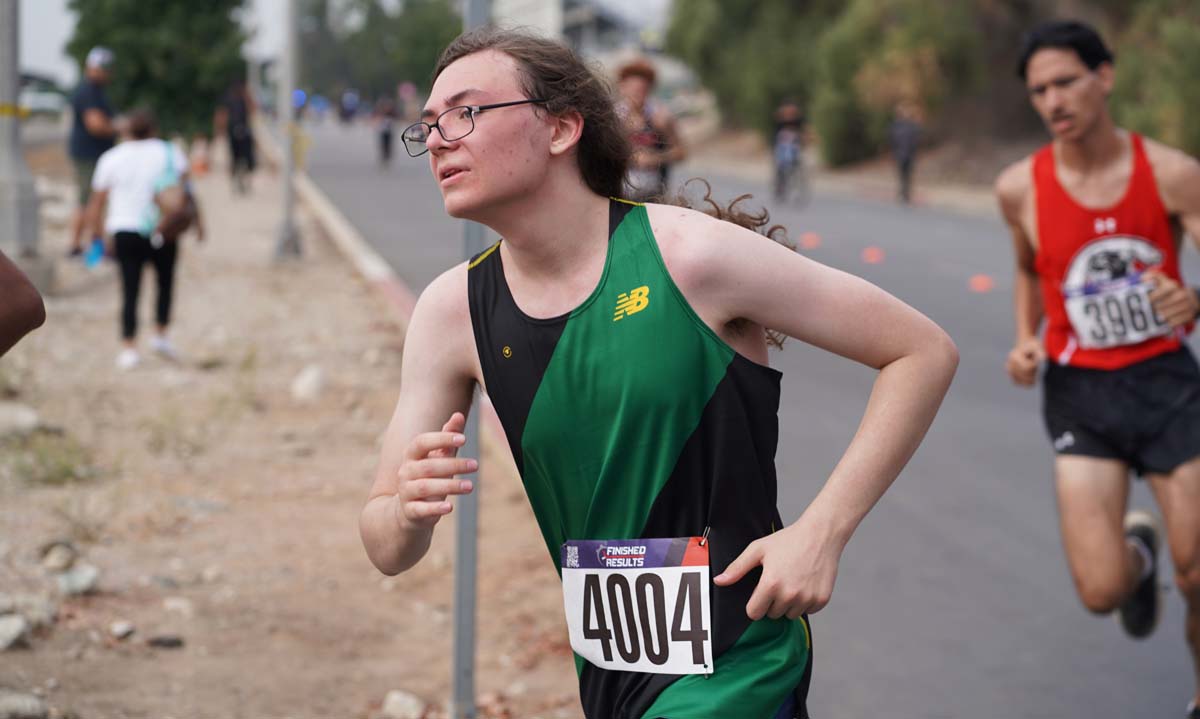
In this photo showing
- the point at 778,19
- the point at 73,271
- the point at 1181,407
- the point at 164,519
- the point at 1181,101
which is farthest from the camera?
the point at 778,19

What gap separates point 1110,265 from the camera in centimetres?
498

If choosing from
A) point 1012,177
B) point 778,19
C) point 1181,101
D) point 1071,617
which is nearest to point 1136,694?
point 1071,617

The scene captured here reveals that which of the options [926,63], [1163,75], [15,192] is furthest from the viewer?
[926,63]

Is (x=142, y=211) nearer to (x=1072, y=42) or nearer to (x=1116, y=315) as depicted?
(x=1072, y=42)

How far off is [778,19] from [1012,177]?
47865mm

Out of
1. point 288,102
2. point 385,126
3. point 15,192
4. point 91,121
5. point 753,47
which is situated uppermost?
point 753,47

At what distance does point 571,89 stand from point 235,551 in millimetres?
4757

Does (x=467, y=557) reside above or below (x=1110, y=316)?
below

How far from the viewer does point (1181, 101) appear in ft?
92.1

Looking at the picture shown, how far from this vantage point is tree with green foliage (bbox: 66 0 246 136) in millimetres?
25531

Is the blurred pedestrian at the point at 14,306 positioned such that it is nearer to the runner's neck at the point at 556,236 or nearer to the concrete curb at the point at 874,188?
the runner's neck at the point at 556,236

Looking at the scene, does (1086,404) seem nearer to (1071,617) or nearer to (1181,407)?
(1181,407)

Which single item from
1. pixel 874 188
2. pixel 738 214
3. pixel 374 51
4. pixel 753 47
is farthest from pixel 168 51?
pixel 374 51

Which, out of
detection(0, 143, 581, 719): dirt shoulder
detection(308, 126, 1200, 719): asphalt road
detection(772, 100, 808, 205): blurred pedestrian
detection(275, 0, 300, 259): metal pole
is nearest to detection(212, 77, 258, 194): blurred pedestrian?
detection(275, 0, 300, 259): metal pole
